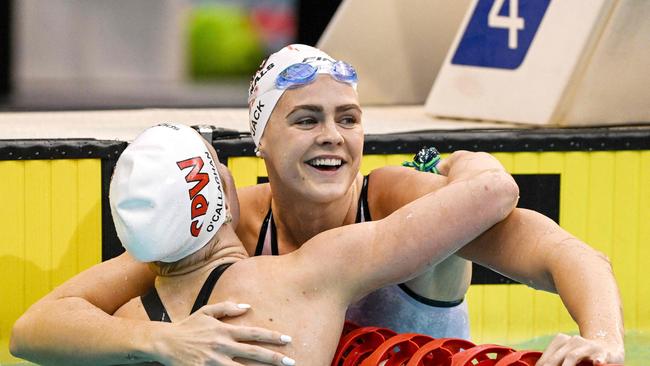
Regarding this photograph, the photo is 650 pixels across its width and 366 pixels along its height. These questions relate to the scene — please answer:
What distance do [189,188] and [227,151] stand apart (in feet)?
6.00

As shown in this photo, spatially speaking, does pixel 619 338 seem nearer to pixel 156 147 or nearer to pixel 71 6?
pixel 156 147

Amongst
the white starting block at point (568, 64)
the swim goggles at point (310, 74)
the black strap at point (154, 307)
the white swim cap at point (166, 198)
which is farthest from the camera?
the white starting block at point (568, 64)

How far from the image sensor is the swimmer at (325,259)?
317 centimetres

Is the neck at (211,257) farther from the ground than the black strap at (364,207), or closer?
closer

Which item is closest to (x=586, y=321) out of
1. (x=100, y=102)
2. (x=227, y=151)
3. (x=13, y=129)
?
(x=227, y=151)

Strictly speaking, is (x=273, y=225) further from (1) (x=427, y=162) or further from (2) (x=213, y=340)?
(2) (x=213, y=340)

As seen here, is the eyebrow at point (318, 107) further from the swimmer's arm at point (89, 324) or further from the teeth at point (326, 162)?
the swimmer's arm at point (89, 324)

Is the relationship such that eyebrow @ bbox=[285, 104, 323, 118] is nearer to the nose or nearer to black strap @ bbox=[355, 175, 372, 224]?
the nose

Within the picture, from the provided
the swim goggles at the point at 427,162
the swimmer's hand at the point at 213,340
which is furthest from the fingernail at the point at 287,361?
the swim goggles at the point at 427,162

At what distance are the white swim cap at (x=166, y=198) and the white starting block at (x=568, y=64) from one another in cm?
261

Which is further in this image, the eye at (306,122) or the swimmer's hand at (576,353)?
the eye at (306,122)

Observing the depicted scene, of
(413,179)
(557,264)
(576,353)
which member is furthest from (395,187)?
(576,353)

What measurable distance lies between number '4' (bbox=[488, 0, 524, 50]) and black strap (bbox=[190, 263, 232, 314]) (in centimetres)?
291

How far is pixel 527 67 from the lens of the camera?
580 centimetres
